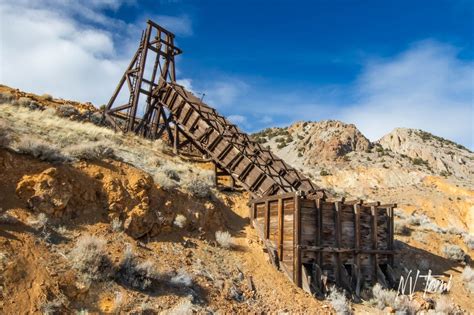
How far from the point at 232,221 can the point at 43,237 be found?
7.38 m

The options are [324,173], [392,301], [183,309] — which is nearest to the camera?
[183,309]

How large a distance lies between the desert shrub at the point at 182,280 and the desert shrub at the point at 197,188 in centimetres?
467

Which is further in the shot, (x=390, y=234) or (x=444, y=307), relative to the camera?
(x=390, y=234)

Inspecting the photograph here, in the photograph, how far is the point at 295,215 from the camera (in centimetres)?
1261

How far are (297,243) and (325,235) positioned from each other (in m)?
1.51

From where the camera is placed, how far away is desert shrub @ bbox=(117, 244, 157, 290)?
28.5ft

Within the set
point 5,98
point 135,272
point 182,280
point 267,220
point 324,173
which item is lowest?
point 182,280

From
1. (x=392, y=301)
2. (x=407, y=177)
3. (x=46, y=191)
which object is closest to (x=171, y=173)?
(x=46, y=191)

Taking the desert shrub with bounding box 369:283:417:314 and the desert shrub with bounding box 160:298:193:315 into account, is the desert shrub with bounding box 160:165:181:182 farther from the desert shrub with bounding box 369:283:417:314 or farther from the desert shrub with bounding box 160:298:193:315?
the desert shrub with bounding box 369:283:417:314

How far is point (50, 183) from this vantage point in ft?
33.2

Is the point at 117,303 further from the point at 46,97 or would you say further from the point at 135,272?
the point at 46,97

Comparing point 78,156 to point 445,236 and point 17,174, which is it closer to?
point 17,174

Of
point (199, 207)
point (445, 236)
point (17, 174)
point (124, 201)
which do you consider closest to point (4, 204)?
point (17, 174)

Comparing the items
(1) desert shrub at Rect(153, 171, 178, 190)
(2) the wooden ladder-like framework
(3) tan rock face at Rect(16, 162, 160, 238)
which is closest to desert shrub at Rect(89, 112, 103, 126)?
(2) the wooden ladder-like framework
